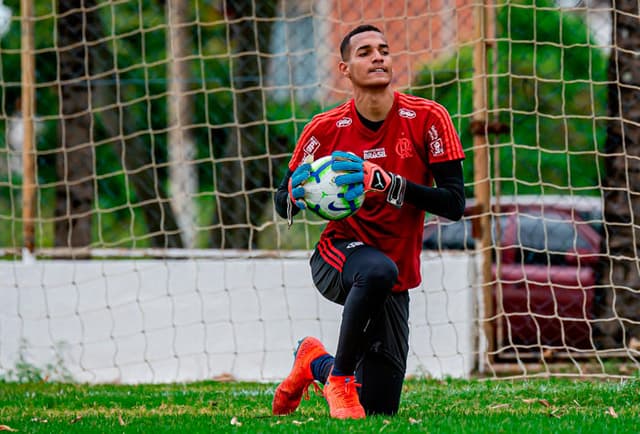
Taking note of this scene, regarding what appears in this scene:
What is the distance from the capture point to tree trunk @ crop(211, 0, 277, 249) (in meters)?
9.68

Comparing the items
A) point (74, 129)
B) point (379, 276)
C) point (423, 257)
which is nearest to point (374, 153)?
point (379, 276)

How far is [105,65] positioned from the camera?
12.4 m

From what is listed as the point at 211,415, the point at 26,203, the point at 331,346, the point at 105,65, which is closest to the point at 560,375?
the point at 331,346

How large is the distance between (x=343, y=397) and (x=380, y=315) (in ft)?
1.56

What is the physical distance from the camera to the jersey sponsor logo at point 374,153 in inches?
206

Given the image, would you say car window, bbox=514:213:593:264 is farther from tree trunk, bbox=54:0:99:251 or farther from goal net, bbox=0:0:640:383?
tree trunk, bbox=54:0:99:251

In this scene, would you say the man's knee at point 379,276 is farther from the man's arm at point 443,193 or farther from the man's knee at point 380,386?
the man's knee at point 380,386

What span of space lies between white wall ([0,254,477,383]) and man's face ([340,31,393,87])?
3.20 meters

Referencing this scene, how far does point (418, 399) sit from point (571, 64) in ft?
21.2

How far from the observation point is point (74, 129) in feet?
37.1

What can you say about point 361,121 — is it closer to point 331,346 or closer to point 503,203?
point 331,346

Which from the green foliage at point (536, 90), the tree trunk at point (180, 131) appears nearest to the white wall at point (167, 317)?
the tree trunk at point (180, 131)

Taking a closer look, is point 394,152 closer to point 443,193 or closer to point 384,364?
point 443,193

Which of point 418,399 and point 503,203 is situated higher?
point 503,203
